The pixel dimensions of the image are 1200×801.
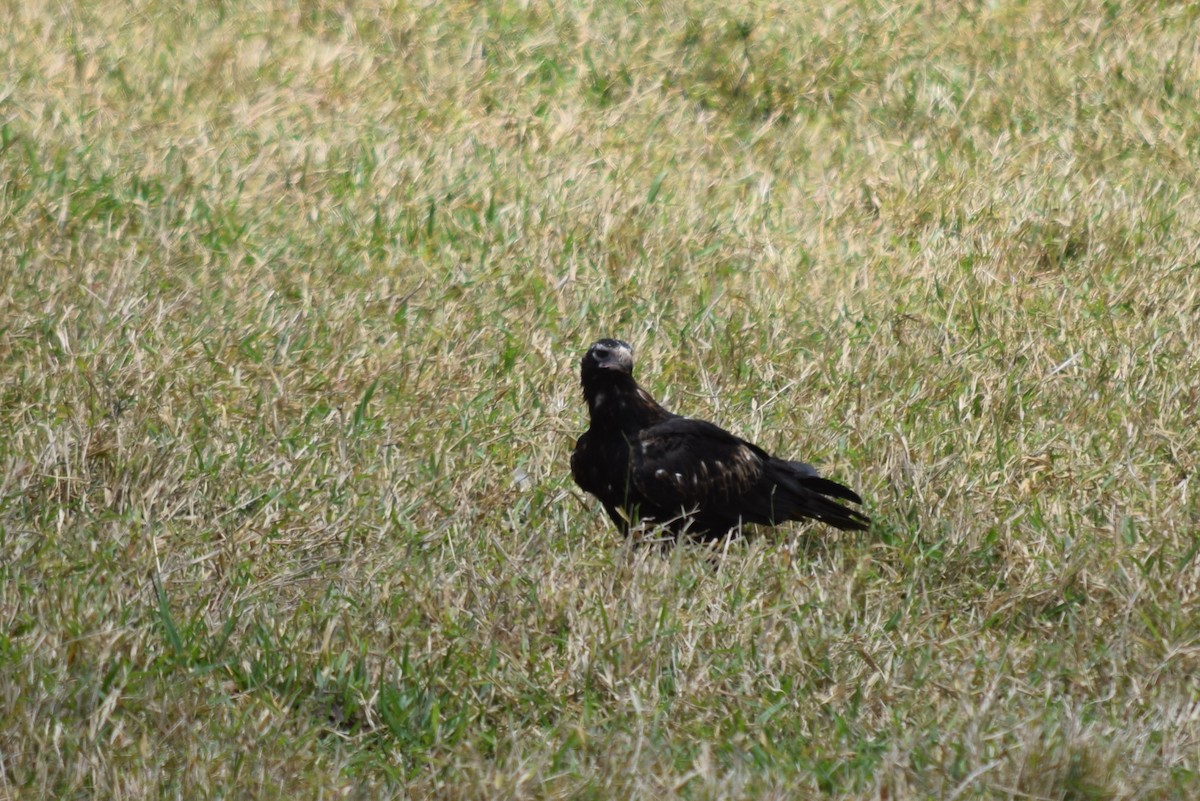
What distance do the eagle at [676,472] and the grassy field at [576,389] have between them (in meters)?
0.15

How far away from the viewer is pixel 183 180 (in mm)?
7363

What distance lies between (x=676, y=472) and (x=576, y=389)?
1.03m

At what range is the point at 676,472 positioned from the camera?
5004 mm

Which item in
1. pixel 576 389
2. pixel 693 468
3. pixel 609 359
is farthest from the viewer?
pixel 576 389

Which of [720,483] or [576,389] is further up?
[720,483]

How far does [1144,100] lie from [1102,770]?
19.1ft

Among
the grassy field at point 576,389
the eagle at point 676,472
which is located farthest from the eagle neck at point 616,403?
the grassy field at point 576,389

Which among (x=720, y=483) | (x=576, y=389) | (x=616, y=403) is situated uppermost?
(x=616, y=403)

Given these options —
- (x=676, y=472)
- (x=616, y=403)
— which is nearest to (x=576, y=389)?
(x=616, y=403)

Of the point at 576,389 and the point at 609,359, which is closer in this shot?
the point at 609,359

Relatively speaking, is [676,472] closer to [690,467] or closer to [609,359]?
[690,467]

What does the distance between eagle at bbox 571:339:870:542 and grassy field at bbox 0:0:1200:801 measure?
0.15 meters

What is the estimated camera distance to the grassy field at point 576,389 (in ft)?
12.6

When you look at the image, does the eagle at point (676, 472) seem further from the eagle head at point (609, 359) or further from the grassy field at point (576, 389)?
the grassy field at point (576, 389)
